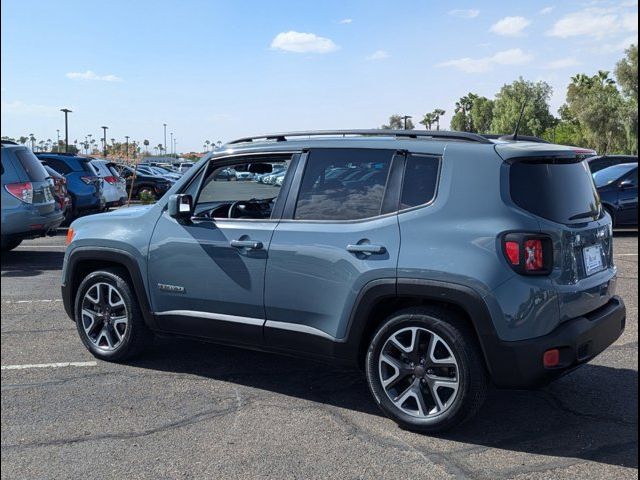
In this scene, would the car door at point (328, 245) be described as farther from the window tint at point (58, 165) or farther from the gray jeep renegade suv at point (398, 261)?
the window tint at point (58, 165)

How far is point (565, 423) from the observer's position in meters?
4.12

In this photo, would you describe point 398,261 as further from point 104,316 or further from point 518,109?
point 518,109

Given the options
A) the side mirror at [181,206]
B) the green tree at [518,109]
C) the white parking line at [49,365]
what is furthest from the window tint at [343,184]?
the green tree at [518,109]

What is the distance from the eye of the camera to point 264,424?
4.04m

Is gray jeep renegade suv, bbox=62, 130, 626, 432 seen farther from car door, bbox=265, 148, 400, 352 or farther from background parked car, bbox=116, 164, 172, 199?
background parked car, bbox=116, 164, 172, 199

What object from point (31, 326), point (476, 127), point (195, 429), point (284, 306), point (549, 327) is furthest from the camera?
point (476, 127)

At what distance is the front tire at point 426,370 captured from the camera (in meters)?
3.79

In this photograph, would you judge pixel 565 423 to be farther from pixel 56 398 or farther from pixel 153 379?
pixel 56 398

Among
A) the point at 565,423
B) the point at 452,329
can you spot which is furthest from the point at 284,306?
the point at 565,423

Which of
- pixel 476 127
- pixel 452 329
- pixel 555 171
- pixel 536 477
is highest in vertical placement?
pixel 476 127

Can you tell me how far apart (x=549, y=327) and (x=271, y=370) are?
2.25 metres

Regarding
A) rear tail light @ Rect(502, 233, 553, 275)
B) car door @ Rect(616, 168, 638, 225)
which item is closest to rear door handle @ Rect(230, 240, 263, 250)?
rear tail light @ Rect(502, 233, 553, 275)

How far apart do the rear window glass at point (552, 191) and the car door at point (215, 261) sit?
5.26 feet

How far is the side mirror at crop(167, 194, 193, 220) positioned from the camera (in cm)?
475
